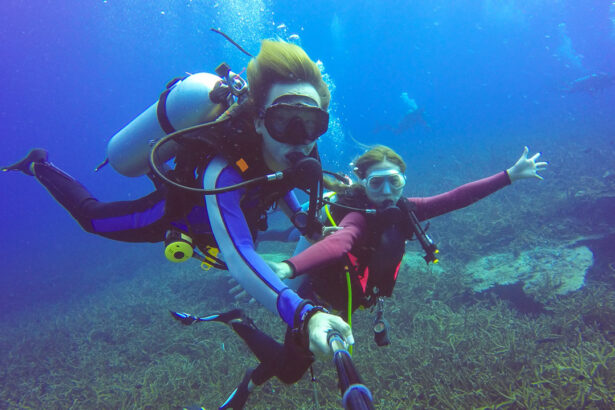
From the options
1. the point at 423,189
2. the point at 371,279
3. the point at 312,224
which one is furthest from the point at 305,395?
the point at 423,189

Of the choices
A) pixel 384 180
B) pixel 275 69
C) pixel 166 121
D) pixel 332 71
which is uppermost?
pixel 332 71

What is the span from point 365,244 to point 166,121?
239cm

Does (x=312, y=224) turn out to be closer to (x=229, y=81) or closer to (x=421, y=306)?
(x=229, y=81)

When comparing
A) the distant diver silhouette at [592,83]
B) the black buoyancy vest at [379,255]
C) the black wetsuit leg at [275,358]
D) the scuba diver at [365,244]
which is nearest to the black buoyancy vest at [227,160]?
the scuba diver at [365,244]

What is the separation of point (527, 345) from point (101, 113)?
133023mm

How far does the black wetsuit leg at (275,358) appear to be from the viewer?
9.95ft

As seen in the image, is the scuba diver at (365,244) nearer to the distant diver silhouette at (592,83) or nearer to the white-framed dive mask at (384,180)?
the white-framed dive mask at (384,180)

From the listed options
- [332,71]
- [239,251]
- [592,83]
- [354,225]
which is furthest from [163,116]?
[332,71]

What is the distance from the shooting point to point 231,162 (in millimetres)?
2086

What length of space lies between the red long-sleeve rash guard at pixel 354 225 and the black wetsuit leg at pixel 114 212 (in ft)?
4.65

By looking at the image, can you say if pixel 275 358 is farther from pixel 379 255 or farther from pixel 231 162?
pixel 231 162

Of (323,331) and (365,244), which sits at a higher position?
(323,331)

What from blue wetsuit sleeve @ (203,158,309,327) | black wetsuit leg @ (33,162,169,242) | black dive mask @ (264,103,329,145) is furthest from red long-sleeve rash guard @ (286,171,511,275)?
black wetsuit leg @ (33,162,169,242)

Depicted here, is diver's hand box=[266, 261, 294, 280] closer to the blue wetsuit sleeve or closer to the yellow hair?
the blue wetsuit sleeve
